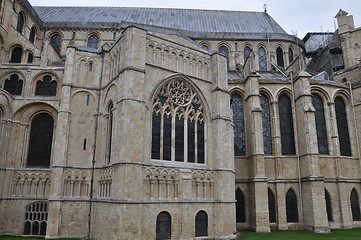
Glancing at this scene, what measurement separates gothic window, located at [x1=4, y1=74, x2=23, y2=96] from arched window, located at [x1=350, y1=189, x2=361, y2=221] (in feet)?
81.5

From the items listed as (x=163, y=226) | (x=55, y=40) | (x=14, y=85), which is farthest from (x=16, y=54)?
(x=163, y=226)

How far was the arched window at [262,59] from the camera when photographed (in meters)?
28.3

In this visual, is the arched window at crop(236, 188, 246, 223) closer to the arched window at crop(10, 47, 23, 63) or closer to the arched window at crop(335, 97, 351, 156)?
the arched window at crop(335, 97, 351, 156)

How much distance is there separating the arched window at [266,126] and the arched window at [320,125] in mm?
3727

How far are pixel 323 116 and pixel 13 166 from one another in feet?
73.3

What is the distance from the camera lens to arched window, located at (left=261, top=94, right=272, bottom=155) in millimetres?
21641

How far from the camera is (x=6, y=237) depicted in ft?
50.6

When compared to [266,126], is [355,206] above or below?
below

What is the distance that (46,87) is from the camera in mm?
18500

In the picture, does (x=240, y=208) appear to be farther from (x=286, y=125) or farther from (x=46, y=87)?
(x=46, y=87)

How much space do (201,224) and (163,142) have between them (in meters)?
4.92

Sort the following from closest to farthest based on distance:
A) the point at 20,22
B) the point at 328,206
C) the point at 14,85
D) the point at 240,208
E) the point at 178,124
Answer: the point at 178,124 < the point at 14,85 < the point at 240,208 < the point at 328,206 < the point at 20,22

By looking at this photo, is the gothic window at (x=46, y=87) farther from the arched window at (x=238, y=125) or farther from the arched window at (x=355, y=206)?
the arched window at (x=355, y=206)

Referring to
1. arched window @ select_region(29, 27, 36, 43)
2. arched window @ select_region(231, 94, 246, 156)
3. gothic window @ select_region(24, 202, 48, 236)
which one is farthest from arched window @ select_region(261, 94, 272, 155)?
arched window @ select_region(29, 27, 36, 43)
